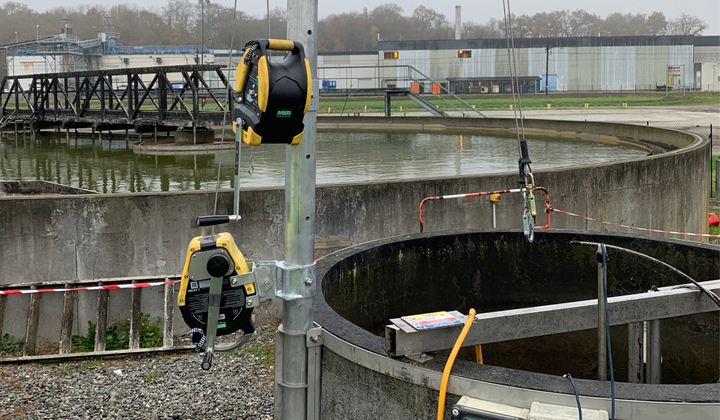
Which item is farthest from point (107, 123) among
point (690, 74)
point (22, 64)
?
point (690, 74)

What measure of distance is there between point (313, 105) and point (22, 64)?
9243cm

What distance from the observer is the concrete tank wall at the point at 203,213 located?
27.0 feet

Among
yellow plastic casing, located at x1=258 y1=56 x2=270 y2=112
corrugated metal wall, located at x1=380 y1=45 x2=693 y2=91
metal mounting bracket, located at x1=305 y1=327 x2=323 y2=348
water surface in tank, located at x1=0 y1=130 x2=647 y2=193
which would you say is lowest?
metal mounting bracket, located at x1=305 y1=327 x2=323 y2=348

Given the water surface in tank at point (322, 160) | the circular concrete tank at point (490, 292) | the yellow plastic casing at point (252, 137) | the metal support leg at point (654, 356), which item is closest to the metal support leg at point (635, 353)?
the metal support leg at point (654, 356)

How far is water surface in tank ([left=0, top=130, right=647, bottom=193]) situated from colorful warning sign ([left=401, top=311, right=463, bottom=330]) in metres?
6.95

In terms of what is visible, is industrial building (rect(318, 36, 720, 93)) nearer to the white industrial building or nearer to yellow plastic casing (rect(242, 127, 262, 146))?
the white industrial building

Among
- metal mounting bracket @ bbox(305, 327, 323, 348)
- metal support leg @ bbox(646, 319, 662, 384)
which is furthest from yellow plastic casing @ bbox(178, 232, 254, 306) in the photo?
metal support leg @ bbox(646, 319, 662, 384)

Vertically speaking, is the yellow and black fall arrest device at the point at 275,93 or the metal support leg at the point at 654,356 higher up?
the yellow and black fall arrest device at the point at 275,93

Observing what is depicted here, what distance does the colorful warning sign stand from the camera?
3.87 metres

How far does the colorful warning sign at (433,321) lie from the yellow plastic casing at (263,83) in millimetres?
1327

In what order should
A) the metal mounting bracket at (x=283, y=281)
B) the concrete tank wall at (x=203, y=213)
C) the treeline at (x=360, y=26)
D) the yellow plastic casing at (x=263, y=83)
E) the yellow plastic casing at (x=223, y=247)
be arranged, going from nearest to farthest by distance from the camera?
the yellow plastic casing at (x=263, y=83) → the yellow plastic casing at (x=223, y=247) → the metal mounting bracket at (x=283, y=281) → the concrete tank wall at (x=203, y=213) → the treeline at (x=360, y=26)

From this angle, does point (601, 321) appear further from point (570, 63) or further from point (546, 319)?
point (570, 63)

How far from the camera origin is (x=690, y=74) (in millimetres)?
94438

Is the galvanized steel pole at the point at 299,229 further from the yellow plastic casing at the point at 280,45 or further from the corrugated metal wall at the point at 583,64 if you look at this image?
the corrugated metal wall at the point at 583,64
